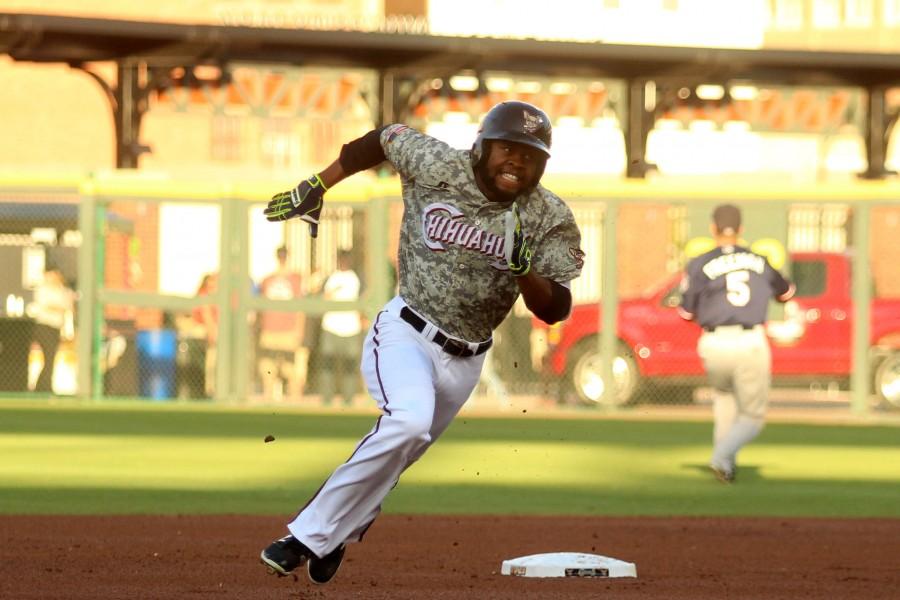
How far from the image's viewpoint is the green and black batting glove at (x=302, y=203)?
750cm

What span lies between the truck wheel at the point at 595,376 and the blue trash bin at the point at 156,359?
4.59m

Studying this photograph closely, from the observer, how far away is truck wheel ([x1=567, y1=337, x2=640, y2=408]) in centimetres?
2150

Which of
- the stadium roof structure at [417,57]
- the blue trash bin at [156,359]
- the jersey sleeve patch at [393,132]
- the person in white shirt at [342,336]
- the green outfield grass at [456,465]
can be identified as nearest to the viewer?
the jersey sleeve patch at [393,132]

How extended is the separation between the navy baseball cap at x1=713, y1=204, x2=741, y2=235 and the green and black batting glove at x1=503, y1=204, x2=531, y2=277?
6627 millimetres

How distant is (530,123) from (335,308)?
14.4 meters

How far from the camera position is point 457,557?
9.42 meters

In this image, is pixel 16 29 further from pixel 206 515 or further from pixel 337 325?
pixel 206 515

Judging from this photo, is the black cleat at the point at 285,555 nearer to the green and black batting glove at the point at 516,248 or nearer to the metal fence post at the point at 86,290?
the green and black batting glove at the point at 516,248

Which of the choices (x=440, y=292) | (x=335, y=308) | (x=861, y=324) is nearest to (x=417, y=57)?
(x=335, y=308)

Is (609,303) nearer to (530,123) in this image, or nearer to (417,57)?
(417,57)

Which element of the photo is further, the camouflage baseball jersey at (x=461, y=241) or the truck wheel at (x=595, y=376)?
the truck wheel at (x=595, y=376)

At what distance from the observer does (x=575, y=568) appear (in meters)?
8.59

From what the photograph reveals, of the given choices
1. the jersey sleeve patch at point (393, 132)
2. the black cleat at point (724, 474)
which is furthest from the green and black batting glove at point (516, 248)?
the black cleat at point (724, 474)

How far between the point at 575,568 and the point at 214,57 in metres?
15.8
